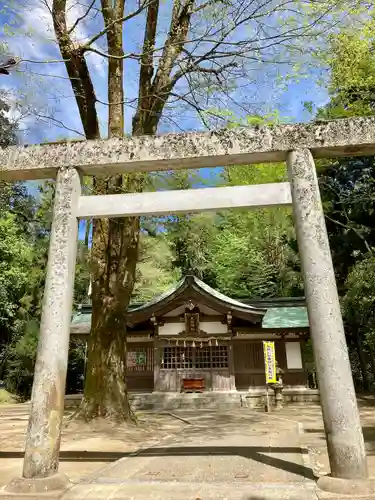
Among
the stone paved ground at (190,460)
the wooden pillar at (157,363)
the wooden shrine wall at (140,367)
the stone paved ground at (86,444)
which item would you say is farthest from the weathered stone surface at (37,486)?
the wooden shrine wall at (140,367)

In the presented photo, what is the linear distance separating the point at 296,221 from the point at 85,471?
13.0 ft

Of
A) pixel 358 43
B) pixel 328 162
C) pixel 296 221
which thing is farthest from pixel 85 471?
pixel 328 162

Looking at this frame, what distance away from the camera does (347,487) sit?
3.52 metres

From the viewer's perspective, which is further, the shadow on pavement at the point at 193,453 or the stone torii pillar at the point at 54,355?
the shadow on pavement at the point at 193,453

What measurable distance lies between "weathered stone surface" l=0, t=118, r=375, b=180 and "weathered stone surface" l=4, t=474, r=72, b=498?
140 inches

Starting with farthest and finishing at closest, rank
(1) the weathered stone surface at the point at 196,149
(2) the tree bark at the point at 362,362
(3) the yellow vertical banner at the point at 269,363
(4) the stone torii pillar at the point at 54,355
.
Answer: (2) the tree bark at the point at 362,362, (3) the yellow vertical banner at the point at 269,363, (1) the weathered stone surface at the point at 196,149, (4) the stone torii pillar at the point at 54,355

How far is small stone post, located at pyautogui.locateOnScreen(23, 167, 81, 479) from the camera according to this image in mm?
3969

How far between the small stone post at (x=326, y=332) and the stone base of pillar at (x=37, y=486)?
8.89ft

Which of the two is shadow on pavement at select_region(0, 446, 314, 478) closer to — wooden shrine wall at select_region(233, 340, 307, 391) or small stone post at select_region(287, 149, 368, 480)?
small stone post at select_region(287, 149, 368, 480)

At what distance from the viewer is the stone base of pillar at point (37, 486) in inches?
146

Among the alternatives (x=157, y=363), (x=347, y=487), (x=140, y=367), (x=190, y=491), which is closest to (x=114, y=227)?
(x=190, y=491)

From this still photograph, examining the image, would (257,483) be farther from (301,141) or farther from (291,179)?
(301,141)

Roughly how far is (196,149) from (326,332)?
2.67 metres

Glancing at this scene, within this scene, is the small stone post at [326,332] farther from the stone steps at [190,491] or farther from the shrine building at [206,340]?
the shrine building at [206,340]
